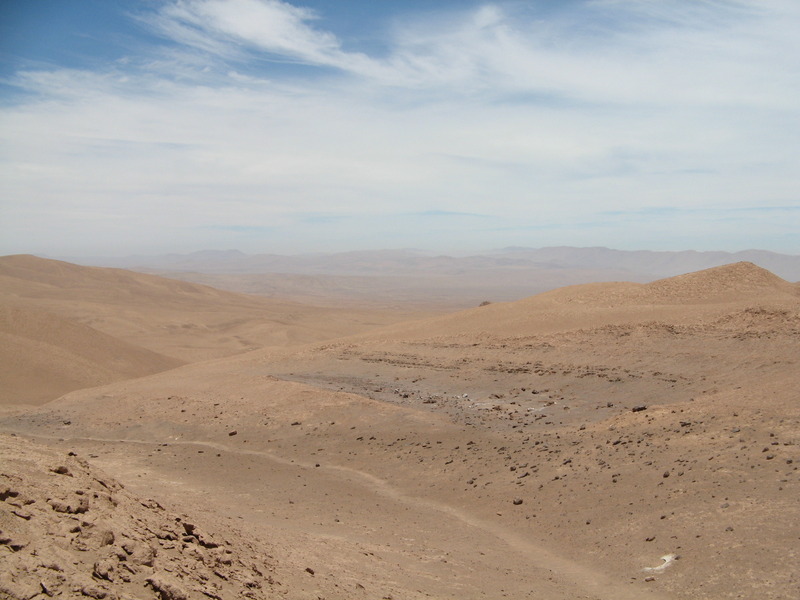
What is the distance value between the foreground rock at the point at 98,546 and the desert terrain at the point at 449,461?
24mm

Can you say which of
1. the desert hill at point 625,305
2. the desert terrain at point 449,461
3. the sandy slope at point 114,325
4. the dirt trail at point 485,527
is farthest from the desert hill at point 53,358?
the desert hill at point 625,305

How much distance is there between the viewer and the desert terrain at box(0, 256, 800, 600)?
623 centimetres

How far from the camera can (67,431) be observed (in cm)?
1606

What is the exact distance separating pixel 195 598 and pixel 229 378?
14758 mm

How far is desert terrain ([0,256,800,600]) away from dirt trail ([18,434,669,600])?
0.05m

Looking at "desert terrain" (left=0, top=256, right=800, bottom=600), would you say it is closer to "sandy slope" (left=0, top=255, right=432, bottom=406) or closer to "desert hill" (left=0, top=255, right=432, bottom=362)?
"sandy slope" (left=0, top=255, right=432, bottom=406)

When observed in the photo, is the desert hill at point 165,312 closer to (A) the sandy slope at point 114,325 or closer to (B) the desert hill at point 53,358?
(A) the sandy slope at point 114,325

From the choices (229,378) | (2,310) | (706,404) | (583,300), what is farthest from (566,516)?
(2,310)

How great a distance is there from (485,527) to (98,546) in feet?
20.1

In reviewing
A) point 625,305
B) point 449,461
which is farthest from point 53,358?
point 625,305

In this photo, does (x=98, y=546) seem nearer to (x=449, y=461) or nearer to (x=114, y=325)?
(x=449, y=461)

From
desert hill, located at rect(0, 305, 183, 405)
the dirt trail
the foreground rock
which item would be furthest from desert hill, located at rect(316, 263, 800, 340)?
the foreground rock

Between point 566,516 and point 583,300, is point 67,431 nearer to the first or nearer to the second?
point 566,516

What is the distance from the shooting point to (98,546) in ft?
17.2
